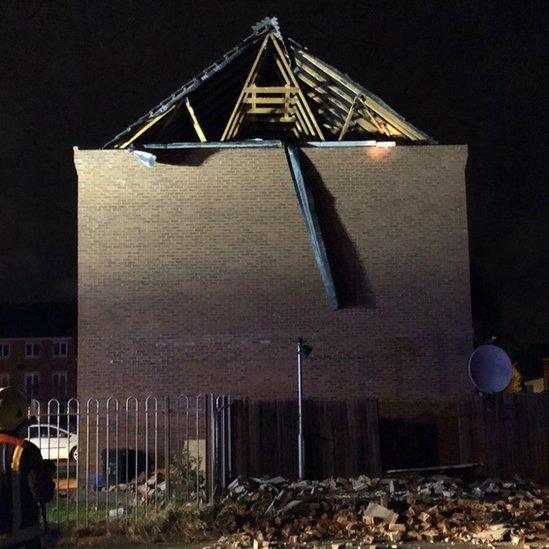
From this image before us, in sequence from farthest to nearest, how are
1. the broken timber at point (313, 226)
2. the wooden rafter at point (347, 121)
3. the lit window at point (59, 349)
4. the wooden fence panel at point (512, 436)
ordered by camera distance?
the lit window at point (59, 349)
the wooden rafter at point (347, 121)
the broken timber at point (313, 226)
the wooden fence panel at point (512, 436)

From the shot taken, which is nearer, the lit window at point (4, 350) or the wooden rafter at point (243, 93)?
the wooden rafter at point (243, 93)

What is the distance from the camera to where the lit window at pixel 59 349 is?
6275 centimetres

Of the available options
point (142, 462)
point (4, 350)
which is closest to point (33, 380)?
point (4, 350)

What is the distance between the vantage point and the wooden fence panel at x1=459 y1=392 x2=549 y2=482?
14391mm

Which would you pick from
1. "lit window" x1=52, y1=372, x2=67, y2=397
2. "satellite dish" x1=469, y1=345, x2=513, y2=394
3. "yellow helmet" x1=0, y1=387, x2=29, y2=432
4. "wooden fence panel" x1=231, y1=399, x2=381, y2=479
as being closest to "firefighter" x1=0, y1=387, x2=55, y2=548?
"yellow helmet" x1=0, y1=387, x2=29, y2=432

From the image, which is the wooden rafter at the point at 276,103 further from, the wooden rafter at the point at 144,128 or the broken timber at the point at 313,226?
the wooden rafter at the point at 144,128

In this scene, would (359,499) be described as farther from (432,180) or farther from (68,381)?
(68,381)

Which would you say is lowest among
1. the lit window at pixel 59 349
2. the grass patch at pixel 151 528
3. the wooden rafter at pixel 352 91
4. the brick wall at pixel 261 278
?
the grass patch at pixel 151 528

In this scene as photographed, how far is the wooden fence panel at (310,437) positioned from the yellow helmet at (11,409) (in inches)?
339

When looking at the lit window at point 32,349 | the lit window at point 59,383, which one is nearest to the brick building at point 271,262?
the lit window at point 59,383

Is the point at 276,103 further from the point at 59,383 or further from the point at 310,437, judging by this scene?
the point at 59,383

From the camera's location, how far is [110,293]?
53.2 feet

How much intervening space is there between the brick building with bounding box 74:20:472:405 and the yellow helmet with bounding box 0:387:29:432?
10.7 metres

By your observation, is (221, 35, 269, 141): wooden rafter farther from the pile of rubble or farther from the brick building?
the pile of rubble
